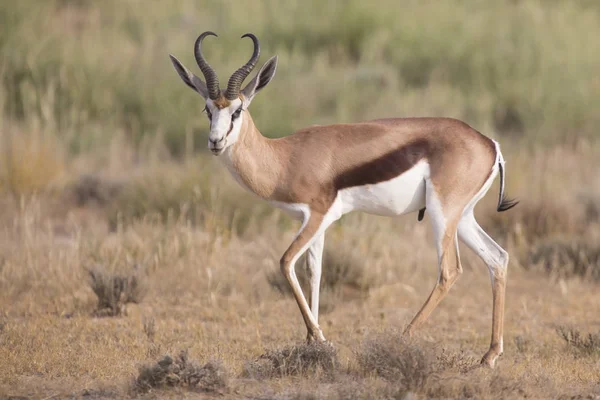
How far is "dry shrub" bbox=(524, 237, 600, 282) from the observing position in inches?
481

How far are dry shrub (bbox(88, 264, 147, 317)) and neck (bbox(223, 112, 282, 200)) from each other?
2.52 meters

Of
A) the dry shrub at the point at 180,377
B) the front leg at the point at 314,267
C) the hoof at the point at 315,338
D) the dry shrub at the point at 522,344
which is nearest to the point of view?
the dry shrub at the point at 180,377

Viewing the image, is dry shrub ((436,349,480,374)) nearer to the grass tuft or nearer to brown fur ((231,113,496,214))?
brown fur ((231,113,496,214))

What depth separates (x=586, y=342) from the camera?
855 cm

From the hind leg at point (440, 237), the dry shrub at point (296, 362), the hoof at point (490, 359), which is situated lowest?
the hoof at point (490, 359)

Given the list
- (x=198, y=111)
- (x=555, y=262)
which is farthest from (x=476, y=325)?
(x=198, y=111)

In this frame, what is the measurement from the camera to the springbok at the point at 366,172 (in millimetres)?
7840

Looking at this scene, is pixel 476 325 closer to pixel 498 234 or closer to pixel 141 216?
pixel 498 234

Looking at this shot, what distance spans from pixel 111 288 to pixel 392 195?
344 centimetres

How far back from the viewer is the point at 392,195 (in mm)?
7918

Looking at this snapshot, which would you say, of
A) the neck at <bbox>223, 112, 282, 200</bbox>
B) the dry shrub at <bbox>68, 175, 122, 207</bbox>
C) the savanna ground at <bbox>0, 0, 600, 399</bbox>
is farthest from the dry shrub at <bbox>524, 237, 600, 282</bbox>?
the dry shrub at <bbox>68, 175, 122, 207</bbox>

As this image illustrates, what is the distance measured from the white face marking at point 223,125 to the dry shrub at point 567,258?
5.73 metres

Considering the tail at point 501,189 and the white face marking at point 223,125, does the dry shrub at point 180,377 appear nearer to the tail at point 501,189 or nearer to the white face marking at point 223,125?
the white face marking at point 223,125

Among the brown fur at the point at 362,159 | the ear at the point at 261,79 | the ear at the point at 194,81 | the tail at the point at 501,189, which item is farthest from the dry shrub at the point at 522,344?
the ear at the point at 194,81
